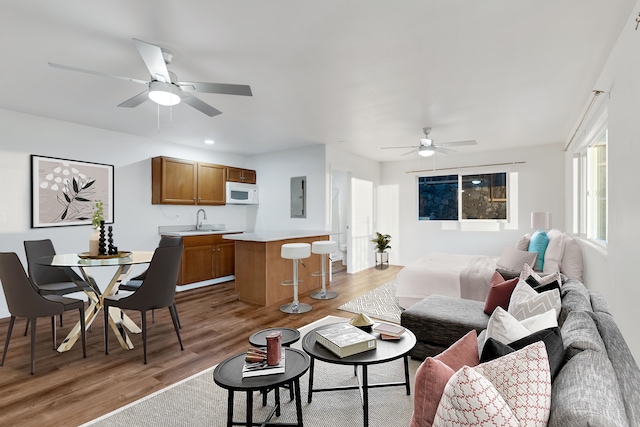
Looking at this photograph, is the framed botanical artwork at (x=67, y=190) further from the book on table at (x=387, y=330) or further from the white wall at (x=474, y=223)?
the white wall at (x=474, y=223)

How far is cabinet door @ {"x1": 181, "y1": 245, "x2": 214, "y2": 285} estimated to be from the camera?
527 centimetres

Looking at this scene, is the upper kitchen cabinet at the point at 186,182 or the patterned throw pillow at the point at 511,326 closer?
the patterned throw pillow at the point at 511,326

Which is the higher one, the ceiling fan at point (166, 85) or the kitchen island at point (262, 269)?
the ceiling fan at point (166, 85)

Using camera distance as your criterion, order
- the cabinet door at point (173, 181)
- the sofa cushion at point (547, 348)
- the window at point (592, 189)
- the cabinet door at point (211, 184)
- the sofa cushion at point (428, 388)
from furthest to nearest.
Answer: the cabinet door at point (211, 184) → the cabinet door at point (173, 181) → the window at point (592, 189) → the sofa cushion at point (547, 348) → the sofa cushion at point (428, 388)

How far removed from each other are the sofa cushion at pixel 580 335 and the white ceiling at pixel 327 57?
175 cm

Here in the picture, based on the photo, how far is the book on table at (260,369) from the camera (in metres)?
1.62

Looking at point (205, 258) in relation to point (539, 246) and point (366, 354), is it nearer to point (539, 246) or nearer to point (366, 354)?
point (366, 354)

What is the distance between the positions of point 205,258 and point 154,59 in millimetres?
3854

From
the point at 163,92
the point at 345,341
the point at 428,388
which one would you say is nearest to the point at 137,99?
the point at 163,92

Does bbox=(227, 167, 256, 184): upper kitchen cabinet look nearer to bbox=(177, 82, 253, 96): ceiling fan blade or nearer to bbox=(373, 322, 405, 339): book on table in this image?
bbox=(177, 82, 253, 96): ceiling fan blade

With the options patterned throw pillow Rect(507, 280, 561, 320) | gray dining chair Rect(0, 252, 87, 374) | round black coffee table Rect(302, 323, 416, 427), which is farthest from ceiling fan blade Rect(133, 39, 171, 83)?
patterned throw pillow Rect(507, 280, 561, 320)

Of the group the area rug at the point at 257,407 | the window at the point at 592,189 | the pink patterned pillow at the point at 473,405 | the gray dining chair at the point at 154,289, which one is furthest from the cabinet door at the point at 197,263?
the window at the point at 592,189

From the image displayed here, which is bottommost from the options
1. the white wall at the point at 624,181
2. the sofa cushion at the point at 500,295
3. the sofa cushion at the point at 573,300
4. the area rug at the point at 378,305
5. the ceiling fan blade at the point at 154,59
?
the area rug at the point at 378,305

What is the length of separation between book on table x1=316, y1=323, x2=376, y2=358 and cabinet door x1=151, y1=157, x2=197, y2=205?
4199mm
